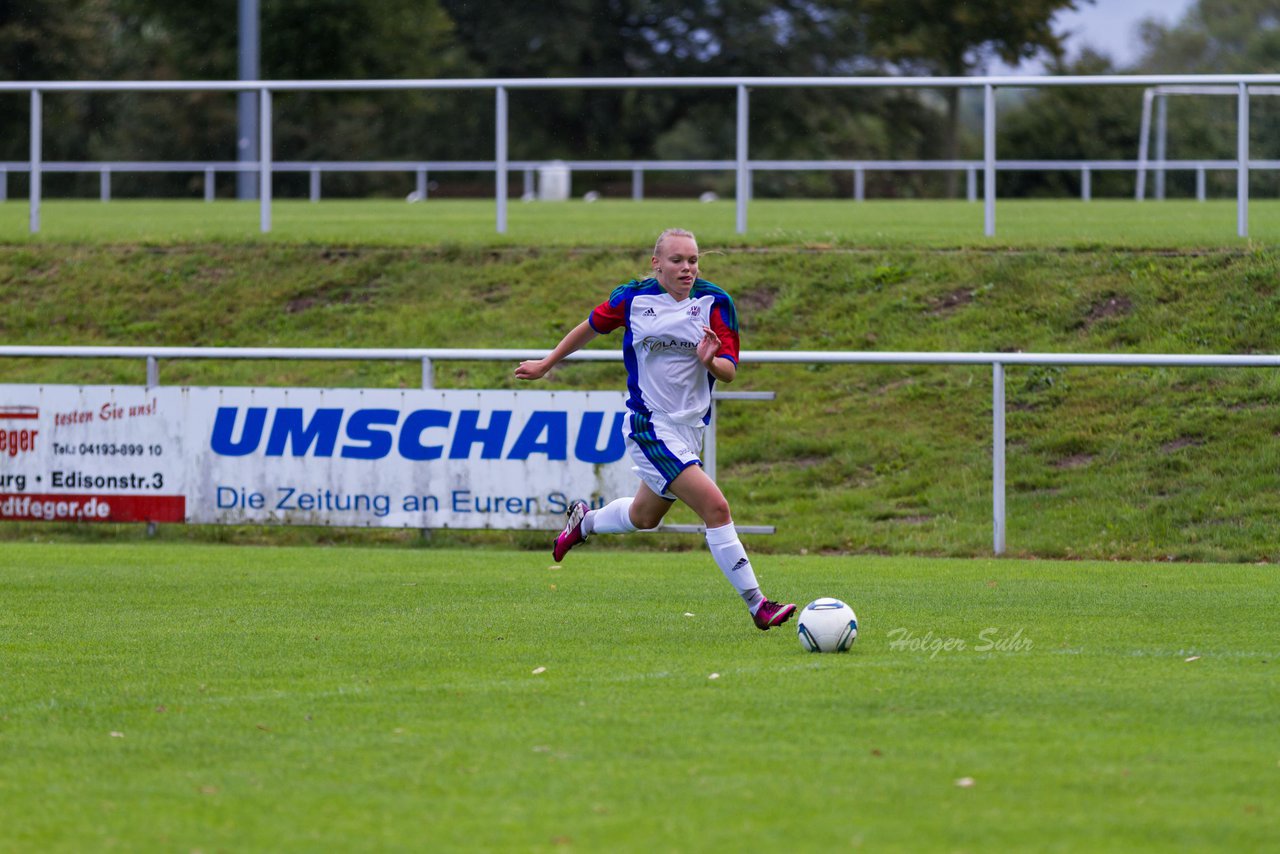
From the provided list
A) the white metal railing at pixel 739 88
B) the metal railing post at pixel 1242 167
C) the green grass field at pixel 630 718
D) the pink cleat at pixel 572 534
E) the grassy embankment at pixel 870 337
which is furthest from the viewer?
the metal railing post at pixel 1242 167

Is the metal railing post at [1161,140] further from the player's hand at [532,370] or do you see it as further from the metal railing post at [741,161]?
the player's hand at [532,370]

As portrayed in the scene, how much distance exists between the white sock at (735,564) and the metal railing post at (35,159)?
1188 centimetres

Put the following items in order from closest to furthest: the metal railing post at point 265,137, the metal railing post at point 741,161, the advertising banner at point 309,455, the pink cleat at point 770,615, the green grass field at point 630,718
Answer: the green grass field at point 630,718, the pink cleat at point 770,615, the advertising banner at point 309,455, the metal railing post at point 741,161, the metal railing post at point 265,137

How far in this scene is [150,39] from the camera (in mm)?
50125

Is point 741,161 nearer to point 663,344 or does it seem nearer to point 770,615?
point 663,344

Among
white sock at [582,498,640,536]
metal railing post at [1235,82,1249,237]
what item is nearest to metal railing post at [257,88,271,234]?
metal railing post at [1235,82,1249,237]

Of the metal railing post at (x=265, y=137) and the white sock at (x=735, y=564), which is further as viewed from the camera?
the metal railing post at (x=265, y=137)

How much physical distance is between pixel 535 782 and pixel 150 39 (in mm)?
48433

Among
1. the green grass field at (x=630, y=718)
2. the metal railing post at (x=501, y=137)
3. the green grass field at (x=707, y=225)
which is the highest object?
the metal railing post at (x=501, y=137)

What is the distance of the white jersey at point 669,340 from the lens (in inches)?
316

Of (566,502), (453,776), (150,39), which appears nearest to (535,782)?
(453,776)

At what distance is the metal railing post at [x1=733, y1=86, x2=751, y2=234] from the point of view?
16375 mm

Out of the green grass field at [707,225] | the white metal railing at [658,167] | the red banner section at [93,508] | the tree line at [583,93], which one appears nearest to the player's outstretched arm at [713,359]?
the red banner section at [93,508]

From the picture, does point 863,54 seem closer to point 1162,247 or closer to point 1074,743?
point 1162,247
